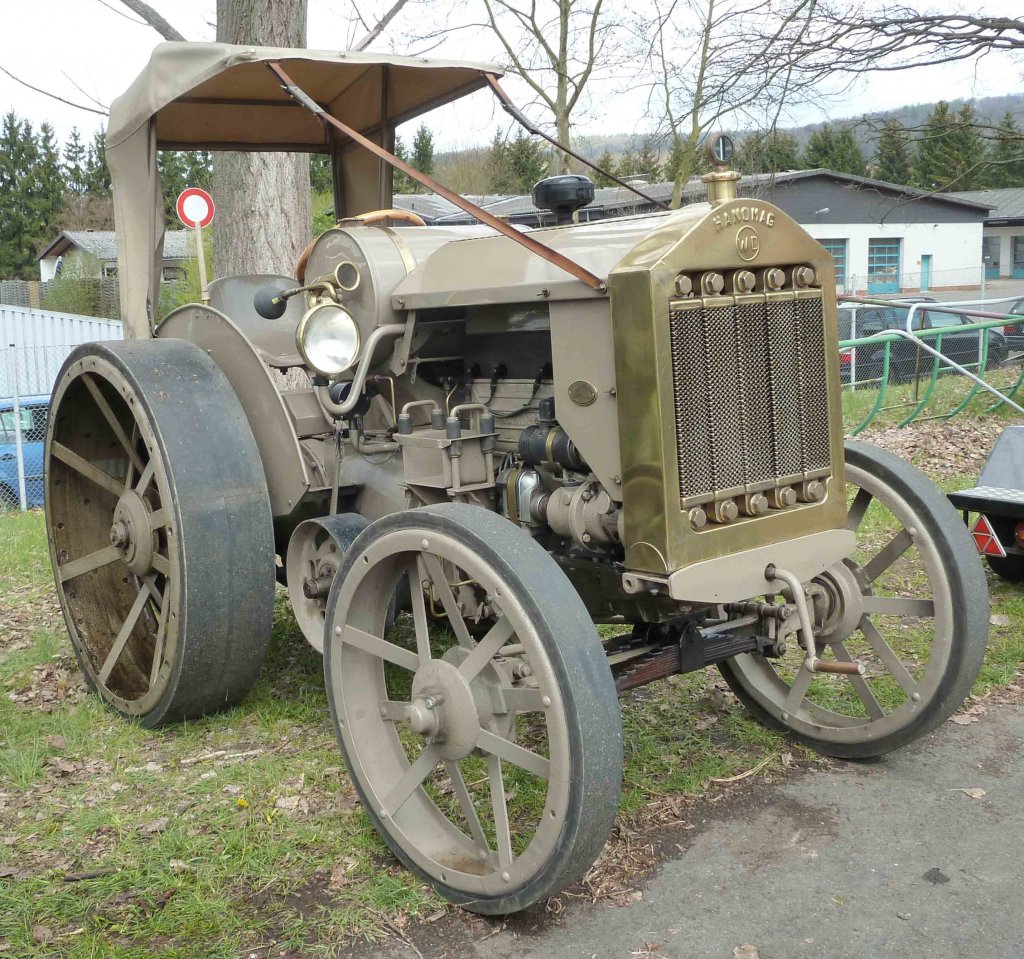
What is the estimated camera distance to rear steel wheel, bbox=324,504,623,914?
2471 millimetres

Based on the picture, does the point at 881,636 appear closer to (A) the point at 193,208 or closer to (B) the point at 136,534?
(B) the point at 136,534

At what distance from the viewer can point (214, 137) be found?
4984 millimetres

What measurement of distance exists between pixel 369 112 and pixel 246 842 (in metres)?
3.34

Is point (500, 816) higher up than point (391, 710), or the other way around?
point (391, 710)

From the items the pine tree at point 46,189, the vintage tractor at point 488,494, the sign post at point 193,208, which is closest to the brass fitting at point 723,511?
the vintage tractor at point 488,494

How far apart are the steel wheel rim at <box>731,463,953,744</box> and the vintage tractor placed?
1cm

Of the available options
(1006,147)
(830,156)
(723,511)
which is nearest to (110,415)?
(723,511)

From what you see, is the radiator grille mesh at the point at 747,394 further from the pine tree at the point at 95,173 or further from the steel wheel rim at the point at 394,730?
the pine tree at the point at 95,173

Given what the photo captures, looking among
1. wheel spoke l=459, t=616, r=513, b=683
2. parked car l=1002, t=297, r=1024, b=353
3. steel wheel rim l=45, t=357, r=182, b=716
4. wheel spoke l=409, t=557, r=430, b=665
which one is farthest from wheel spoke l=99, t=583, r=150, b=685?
parked car l=1002, t=297, r=1024, b=353

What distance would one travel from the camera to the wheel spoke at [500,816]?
2.66 meters

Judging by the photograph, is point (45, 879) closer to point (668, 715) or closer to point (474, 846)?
point (474, 846)

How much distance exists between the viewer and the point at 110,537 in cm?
416

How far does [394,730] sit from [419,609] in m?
0.40

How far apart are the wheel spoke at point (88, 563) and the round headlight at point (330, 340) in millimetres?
1182
